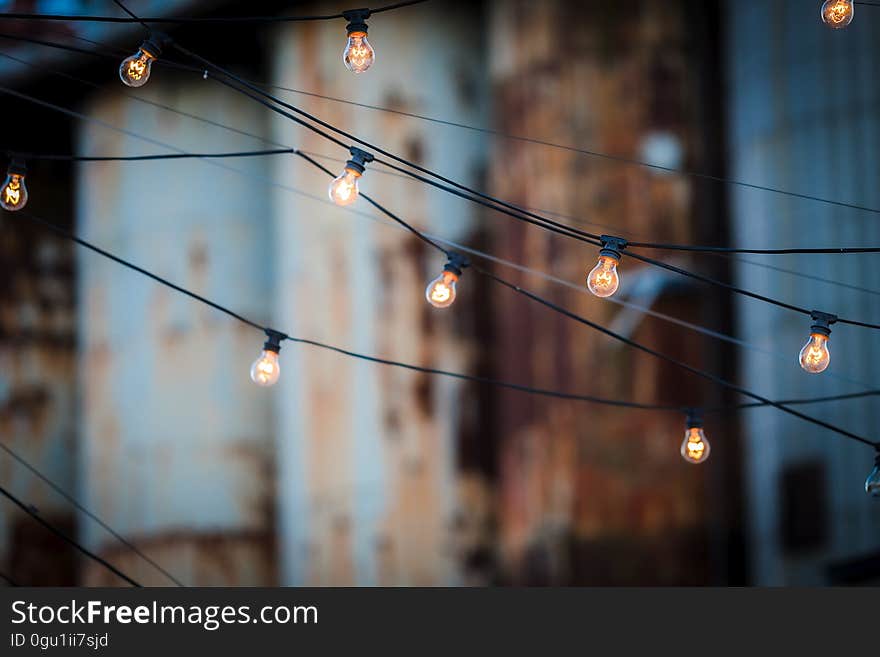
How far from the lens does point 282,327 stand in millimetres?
16781

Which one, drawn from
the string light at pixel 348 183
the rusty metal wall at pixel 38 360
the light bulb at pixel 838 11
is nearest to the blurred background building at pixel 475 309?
the rusty metal wall at pixel 38 360

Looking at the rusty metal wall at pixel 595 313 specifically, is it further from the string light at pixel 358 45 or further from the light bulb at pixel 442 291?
the string light at pixel 358 45

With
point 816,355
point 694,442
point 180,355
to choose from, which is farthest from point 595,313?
point 816,355

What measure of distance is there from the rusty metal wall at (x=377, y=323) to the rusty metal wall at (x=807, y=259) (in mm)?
3086

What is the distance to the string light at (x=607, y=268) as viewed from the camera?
8.12m

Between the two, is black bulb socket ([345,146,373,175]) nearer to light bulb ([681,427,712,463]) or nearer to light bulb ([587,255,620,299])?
light bulb ([587,255,620,299])

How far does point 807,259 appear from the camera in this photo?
1485cm

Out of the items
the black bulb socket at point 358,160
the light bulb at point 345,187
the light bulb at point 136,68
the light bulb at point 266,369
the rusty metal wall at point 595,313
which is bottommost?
the light bulb at point 266,369

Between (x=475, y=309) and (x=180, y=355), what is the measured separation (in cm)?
394

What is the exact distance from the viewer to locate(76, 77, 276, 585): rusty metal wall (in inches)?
702

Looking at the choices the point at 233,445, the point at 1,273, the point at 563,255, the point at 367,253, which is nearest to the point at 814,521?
the point at 563,255

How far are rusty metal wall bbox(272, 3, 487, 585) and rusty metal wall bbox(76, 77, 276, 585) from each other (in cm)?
122

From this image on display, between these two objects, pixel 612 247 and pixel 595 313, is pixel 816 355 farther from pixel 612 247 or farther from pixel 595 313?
pixel 595 313

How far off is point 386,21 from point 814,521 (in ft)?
23.5
